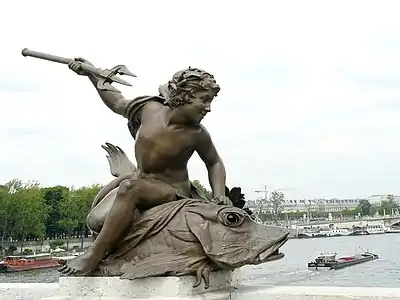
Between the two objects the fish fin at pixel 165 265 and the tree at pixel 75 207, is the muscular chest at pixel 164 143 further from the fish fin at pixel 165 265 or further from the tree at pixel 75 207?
the tree at pixel 75 207

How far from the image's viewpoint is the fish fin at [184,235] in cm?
420

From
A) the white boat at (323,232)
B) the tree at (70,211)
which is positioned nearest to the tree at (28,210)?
the tree at (70,211)

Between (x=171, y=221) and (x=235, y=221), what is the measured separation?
46 cm

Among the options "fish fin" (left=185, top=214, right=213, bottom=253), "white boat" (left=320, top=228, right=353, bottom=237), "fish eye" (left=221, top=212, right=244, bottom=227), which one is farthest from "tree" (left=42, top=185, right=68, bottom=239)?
"white boat" (left=320, top=228, right=353, bottom=237)

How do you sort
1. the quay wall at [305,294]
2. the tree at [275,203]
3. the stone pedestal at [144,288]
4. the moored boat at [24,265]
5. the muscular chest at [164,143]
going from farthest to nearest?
the tree at [275,203] < the moored boat at [24,265] < the muscular chest at [164,143] < the stone pedestal at [144,288] < the quay wall at [305,294]

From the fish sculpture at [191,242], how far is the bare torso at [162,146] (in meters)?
0.27

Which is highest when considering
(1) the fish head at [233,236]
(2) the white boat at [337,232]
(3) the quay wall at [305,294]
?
(2) the white boat at [337,232]

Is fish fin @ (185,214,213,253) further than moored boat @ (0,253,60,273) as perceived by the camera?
No

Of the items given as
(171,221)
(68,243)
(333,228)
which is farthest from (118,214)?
(333,228)

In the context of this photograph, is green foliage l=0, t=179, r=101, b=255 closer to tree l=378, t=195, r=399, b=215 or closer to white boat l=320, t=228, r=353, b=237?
white boat l=320, t=228, r=353, b=237

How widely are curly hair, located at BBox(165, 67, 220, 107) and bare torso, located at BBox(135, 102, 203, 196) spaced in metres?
0.18

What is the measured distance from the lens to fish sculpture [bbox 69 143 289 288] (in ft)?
13.4

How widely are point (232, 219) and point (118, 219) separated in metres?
0.79

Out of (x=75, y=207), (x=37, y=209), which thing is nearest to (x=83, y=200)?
(x=75, y=207)
